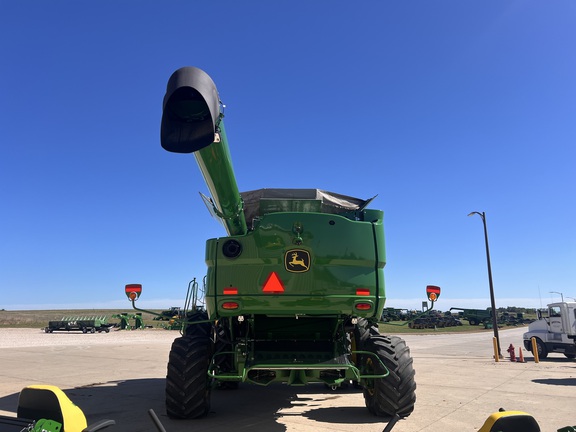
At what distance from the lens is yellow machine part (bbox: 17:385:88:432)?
273cm

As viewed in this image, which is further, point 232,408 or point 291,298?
point 232,408

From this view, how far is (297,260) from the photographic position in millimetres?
6141

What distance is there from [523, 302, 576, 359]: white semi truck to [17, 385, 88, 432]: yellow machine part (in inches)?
788

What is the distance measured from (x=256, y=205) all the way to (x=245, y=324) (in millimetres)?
1976

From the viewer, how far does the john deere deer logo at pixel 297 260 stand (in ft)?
20.1

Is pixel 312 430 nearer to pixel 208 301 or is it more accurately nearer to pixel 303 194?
pixel 208 301

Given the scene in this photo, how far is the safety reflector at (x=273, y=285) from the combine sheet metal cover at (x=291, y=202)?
64.6 inches

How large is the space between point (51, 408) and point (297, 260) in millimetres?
3744

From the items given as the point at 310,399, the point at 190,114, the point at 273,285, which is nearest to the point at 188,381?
the point at 273,285

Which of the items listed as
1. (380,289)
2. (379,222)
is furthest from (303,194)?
(380,289)

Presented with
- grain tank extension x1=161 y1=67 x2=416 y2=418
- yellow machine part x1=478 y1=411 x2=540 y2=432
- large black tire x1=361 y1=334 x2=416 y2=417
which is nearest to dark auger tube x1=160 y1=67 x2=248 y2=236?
grain tank extension x1=161 y1=67 x2=416 y2=418

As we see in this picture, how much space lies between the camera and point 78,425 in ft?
9.11

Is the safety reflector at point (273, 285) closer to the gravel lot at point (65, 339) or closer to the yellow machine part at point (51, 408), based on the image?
the yellow machine part at point (51, 408)

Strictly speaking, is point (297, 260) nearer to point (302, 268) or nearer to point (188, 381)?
point (302, 268)
